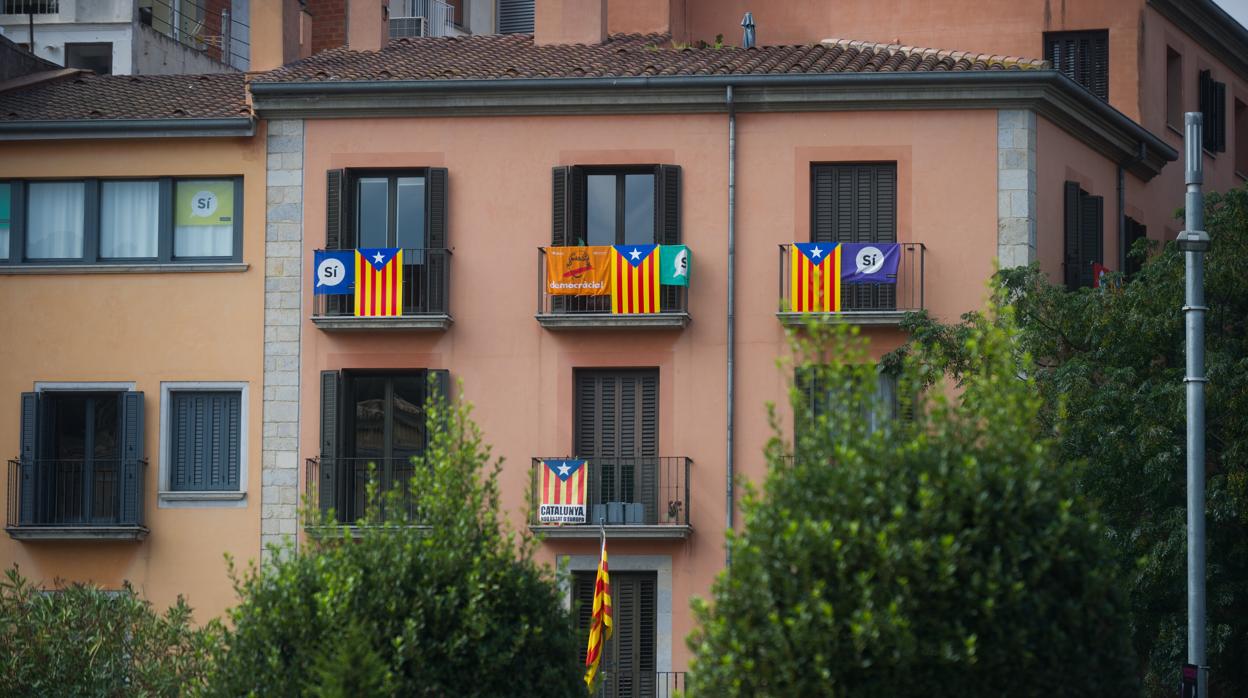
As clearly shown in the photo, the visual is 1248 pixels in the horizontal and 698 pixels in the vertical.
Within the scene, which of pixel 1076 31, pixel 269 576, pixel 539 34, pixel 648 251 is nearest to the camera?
pixel 269 576

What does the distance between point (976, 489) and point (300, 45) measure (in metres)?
24.7

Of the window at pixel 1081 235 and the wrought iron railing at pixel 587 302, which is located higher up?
the window at pixel 1081 235

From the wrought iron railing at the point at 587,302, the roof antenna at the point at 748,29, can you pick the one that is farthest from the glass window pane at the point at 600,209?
the roof antenna at the point at 748,29

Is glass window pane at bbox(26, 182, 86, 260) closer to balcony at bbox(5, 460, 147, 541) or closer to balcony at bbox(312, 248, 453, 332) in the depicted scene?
balcony at bbox(5, 460, 147, 541)

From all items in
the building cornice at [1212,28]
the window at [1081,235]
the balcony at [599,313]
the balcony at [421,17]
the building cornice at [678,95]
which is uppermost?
the balcony at [421,17]

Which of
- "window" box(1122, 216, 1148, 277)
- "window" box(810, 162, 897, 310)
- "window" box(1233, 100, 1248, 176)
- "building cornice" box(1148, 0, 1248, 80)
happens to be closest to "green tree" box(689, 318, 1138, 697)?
"window" box(810, 162, 897, 310)

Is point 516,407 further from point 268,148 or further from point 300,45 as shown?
point 300,45

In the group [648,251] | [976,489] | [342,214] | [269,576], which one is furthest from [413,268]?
[976,489]

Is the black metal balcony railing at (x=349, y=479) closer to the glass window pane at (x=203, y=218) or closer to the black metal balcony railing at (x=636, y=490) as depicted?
the black metal balcony railing at (x=636, y=490)

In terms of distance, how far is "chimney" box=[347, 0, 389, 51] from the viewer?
38.2 meters

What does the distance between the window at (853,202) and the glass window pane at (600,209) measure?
3.05 m

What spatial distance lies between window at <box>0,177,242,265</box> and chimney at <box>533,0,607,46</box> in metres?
5.87

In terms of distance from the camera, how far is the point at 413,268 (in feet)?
113

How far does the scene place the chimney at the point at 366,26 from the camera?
38156 millimetres
